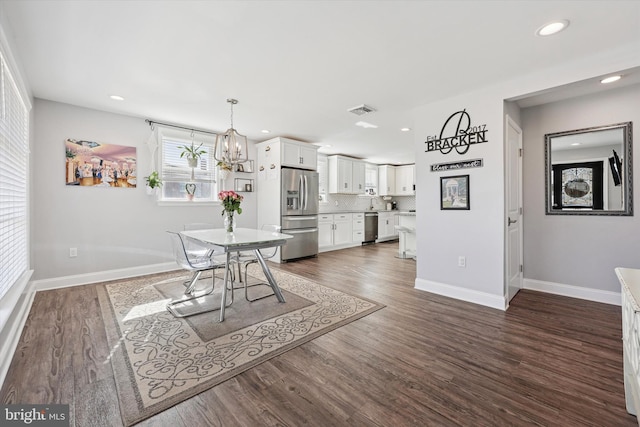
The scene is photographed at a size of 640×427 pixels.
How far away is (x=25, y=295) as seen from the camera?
2883mm

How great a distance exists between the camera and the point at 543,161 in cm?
341

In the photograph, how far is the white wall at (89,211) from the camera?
3486 millimetres

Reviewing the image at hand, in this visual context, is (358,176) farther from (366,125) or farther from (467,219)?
(467,219)

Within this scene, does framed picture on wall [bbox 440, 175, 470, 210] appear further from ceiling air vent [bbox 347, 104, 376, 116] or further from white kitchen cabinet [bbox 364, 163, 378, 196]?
white kitchen cabinet [bbox 364, 163, 378, 196]

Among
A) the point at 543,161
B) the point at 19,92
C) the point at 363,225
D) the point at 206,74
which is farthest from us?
the point at 363,225

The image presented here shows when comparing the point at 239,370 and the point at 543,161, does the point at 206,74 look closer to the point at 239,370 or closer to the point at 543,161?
the point at 239,370

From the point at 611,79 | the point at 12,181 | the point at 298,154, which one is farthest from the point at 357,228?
the point at 12,181

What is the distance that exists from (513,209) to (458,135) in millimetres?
1083

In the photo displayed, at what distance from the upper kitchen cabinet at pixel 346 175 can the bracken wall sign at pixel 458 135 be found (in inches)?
148

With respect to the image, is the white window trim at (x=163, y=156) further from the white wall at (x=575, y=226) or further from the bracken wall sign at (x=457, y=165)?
the white wall at (x=575, y=226)

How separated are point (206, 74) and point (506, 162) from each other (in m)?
3.25

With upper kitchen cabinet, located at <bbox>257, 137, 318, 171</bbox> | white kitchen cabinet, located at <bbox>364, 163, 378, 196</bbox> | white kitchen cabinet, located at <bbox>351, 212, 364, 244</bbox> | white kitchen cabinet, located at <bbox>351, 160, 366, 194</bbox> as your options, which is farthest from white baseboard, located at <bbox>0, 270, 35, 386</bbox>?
white kitchen cabinet, located at <bbox>364, 163, 378, 196</bbox>

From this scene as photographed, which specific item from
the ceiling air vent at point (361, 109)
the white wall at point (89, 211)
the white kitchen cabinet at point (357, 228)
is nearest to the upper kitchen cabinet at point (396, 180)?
the white kitchen cabinet at point (357, 228)

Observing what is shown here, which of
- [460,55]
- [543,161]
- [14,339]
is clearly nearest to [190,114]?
[14,339]
